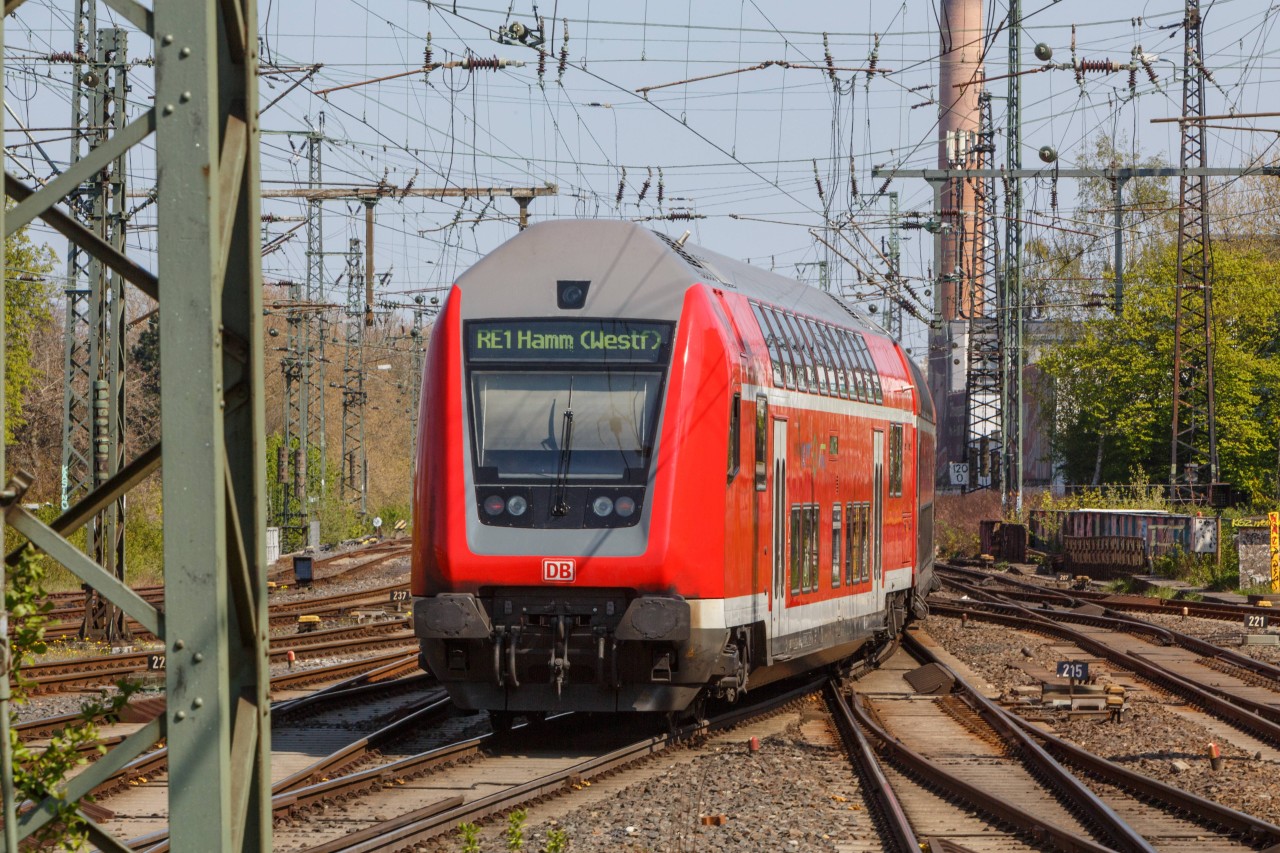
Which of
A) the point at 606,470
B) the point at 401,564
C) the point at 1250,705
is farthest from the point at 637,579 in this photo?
the point at 401,564

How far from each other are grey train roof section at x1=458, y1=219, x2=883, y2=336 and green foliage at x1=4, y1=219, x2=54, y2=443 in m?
28.0

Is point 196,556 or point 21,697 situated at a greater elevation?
point 196,556

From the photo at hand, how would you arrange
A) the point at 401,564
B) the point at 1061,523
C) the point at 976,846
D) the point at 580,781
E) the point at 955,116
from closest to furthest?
1. the point at 976,846
2. the point at 580,781
3. the point at 401,564
4. the point at 1061,523
5. the point at 955,116

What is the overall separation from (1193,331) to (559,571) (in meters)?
44.6

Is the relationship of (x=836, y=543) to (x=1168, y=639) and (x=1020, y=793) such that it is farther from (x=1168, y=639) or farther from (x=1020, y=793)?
(x=1168, y=639)

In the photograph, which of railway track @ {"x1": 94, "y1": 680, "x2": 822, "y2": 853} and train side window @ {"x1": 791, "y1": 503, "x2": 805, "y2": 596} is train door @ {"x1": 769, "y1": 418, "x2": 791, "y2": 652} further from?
railway track @ {"x1": 94, "y1": 680, "x2": 822, "y2": 853}

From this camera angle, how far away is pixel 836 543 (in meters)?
16.2

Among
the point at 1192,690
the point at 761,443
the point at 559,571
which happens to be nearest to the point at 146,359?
the point at 1192,690

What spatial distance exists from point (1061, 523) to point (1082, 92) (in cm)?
1113

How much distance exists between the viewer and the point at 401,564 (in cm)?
4134

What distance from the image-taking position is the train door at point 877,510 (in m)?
17.8

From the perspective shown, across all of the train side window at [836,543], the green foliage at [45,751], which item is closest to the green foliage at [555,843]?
the green foliage at [45,751]

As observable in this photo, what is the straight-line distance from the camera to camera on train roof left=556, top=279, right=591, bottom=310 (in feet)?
41.5

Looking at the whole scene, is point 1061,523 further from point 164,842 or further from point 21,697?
point 21,697
